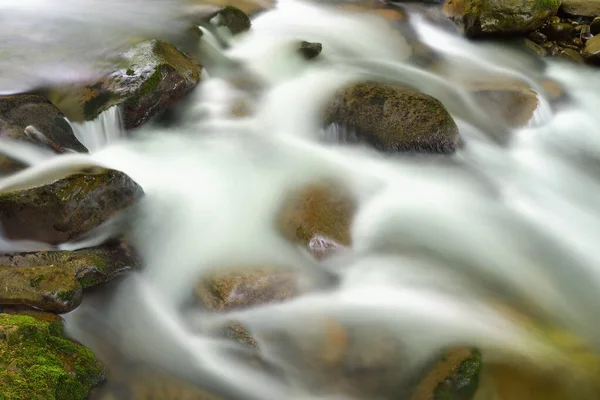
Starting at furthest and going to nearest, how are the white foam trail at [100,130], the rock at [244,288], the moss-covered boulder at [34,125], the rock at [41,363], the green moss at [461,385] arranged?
the white foam trail at [100,130], the moss-covered boulder at [34,125], the rock at [244,288], the green moss at [461,385], the rock at [41,363]

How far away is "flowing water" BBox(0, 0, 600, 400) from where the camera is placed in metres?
4.01

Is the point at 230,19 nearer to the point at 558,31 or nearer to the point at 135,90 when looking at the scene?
the point at 135,90

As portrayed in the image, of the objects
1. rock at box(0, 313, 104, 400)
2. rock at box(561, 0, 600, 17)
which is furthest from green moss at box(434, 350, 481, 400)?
rock at box(561, 0, 600, 17)

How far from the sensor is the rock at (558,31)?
9656 mm

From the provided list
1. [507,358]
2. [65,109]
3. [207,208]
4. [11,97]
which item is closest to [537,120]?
[507,358]

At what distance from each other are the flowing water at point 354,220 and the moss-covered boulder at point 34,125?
174 mm

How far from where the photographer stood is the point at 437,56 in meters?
8.88

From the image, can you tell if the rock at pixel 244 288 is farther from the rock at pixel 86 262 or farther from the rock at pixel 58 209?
the rock at pixel 58 209

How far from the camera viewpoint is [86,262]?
13.7ft

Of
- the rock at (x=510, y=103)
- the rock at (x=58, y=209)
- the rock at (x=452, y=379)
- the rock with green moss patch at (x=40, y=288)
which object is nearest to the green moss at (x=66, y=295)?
the rock with green moss patch at (x=40, y=288)

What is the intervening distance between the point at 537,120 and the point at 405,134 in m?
2.77

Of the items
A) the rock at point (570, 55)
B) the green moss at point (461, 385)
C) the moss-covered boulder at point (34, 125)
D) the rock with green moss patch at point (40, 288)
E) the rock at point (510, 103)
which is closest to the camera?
the green moss at point (461, 385)

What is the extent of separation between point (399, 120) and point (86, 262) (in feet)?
13.3

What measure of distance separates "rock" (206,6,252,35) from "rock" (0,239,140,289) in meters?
5.27
